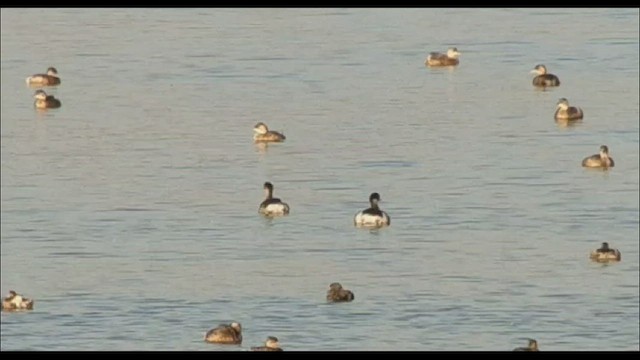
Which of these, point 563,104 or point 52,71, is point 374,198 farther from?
point 52,71

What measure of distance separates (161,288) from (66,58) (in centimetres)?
2803

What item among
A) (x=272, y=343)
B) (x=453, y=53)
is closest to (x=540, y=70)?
(x=453, y=53)

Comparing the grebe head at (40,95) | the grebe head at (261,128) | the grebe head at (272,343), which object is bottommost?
the grebe head at (272,343)

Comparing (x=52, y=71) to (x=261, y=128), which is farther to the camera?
(x=52, y=71)

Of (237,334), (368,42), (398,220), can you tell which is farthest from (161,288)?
(368,42)

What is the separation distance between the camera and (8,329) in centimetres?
3153

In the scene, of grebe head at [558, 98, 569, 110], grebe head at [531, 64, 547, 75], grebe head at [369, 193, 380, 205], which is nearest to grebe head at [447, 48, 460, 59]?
grebe head at [531, 64, 547, 75]

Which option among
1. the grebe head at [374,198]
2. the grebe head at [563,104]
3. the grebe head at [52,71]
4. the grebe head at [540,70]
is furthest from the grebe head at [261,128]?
the grebe head at [52,71]

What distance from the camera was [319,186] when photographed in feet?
137

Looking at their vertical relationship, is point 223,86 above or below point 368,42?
below

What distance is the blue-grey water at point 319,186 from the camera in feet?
104

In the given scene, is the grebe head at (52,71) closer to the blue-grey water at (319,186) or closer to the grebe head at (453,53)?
the blue-grey water at (319,186)

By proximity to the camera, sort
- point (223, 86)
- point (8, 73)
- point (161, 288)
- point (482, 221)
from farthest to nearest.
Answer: point (8, 73) → point (223, 86) → point (482, 221) → point (161, 288)

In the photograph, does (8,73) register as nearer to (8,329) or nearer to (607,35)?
(607,35)
